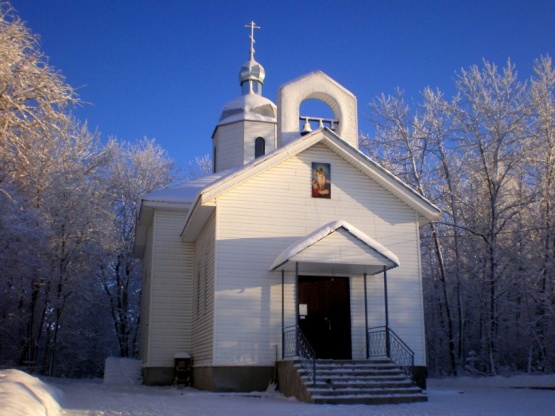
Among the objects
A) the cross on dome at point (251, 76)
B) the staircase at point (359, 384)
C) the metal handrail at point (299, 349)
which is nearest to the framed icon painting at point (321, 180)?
the metal handrail at point (299, 349)

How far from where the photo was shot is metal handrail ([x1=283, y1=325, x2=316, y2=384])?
13406 mm

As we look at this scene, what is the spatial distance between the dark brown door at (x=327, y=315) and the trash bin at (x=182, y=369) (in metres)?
4.28

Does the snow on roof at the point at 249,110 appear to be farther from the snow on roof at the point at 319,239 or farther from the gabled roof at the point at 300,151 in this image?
the snow on roof at the point at 319,239

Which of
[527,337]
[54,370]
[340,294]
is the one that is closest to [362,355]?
[340,294]

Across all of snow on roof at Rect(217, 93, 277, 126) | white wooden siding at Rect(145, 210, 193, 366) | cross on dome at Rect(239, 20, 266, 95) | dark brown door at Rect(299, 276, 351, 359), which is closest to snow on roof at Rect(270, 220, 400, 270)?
dark brown door at Rect(299, 276, 351, 359)

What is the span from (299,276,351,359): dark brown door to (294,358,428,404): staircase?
1892mm

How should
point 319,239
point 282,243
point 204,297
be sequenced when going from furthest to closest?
point 204,297
point 282,243
point 319,239

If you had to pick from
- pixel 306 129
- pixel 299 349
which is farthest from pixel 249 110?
pixel 299 349

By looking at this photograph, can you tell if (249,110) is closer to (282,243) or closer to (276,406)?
(282,243)

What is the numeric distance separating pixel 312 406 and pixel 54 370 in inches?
957

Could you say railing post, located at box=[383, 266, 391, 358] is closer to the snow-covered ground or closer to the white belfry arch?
the snow-covered ground

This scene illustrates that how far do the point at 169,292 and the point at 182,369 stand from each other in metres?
2.59

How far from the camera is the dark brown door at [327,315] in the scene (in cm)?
1636

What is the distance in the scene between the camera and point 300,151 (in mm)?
17109
